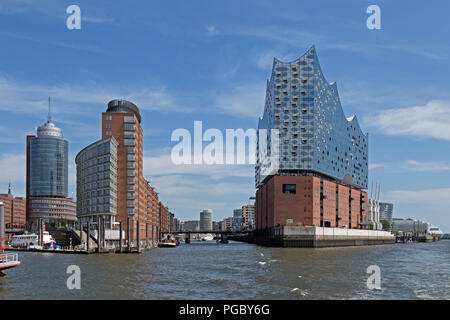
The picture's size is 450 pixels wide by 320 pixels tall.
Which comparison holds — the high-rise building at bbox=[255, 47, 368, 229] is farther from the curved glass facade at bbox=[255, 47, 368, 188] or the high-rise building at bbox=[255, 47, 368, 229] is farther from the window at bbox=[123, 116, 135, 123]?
the window at bbox=[123, 116, 135, 123]

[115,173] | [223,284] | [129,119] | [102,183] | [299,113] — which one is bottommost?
[223,284]

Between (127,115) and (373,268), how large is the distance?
119811 mm

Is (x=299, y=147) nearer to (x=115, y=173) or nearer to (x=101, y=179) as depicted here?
(x=115, y=173)

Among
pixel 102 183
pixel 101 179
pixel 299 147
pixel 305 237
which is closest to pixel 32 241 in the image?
pixel 102 183

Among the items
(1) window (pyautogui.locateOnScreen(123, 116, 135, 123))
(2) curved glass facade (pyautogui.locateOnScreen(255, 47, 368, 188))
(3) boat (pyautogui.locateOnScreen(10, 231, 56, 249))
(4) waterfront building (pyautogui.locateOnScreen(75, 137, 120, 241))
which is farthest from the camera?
(2) curved glass facade (pyautogui.locateOnScreen(255, 47, 368, 188))

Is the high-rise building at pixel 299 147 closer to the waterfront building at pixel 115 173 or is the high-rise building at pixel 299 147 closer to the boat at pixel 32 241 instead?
the waterfront building at pixel 115 173

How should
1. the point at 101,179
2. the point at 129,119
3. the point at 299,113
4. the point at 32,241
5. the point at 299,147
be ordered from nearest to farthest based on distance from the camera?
the point at 32,241 → the point at 101,179 → the point at 129,119 → the point at 299,147 → the point at 299,113

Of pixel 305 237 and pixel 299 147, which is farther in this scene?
pixel 299 147

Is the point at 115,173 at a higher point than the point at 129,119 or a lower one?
lower

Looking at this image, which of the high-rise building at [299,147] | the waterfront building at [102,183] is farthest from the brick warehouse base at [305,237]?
the waterfront building at [102,183]

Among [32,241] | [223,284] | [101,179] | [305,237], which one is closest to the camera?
[223,284]

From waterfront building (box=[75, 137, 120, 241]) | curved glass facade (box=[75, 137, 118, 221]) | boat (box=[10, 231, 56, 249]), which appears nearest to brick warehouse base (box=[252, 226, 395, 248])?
waterfront building (box=[75, 137, 120, 241])

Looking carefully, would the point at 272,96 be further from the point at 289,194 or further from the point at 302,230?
the point at 302,230

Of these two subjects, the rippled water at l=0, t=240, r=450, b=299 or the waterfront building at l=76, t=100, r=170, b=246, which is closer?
the rippled water at l=0, t=240, r=450, b=299
